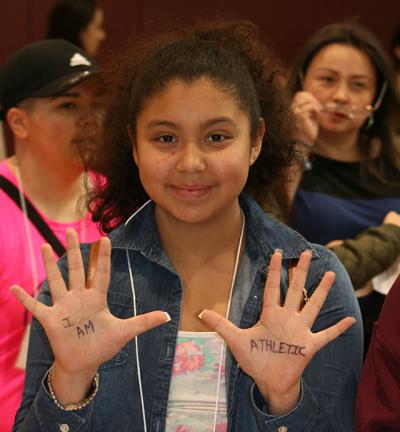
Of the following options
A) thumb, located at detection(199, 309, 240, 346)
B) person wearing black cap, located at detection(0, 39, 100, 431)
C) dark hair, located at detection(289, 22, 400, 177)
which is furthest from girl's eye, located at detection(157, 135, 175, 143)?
dark hair, located at detection(289, 22, 400, 177)

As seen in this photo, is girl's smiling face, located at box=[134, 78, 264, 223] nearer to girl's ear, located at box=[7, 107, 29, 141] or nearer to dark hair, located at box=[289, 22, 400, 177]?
girl's ear, located at box=[7, 107, 29, 141]

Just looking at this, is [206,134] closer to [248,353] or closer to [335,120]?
[248,353]

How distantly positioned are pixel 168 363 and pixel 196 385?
2.7 inches

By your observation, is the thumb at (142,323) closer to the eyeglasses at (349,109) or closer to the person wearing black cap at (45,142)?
the person wearing black cap at (45,142)

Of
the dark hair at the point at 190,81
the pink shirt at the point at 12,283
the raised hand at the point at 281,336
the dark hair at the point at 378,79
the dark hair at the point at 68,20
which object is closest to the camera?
the raised hand at the point at 281,336

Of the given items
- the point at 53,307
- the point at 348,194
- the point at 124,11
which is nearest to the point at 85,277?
the point at 53,307

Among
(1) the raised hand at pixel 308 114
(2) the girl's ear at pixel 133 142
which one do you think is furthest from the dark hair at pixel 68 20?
(2) the girl's ear at pixel 133 142

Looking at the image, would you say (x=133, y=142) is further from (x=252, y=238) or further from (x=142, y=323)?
(x=142, y=323)

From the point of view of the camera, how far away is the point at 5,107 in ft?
8.62

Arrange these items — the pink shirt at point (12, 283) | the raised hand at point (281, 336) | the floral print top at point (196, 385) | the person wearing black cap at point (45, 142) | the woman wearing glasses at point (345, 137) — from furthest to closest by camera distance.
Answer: the woman wearing glasses at point (345, 137)
the person wearing black cap at point (45, 142)
the pink shirt at point (12, 283)
the floral print top at point (196, 385)
the raised hand at point (281, 336)

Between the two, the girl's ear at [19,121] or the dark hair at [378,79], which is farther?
the dark hair at [378,79]

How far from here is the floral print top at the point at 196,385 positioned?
5.39 ft

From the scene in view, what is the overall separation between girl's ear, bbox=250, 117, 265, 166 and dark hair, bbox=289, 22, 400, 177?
3.06ft

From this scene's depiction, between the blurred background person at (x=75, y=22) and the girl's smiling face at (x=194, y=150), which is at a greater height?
the girl's smiling face at (x=194, y=150)
